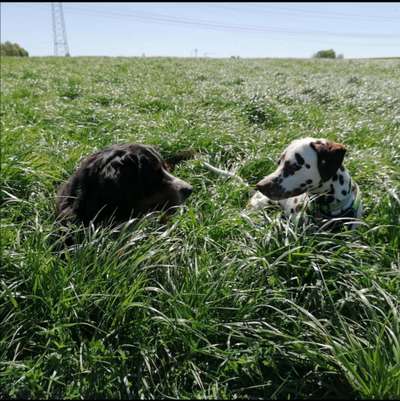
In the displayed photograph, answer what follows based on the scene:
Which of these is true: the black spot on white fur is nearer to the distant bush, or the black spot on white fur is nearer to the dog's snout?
the dog's snout

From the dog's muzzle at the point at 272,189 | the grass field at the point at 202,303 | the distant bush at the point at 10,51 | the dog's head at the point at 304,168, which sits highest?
the distant bush at the point at 10,51

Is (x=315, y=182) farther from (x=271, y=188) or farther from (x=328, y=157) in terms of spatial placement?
(x=271, y=188)

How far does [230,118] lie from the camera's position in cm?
664

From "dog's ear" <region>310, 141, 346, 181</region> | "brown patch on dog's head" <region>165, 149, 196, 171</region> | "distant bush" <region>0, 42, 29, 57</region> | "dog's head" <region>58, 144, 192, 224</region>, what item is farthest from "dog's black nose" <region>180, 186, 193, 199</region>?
"distant bush" <region>0, 42, 29, 57</region>

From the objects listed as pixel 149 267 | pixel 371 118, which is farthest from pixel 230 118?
pixel 149 267

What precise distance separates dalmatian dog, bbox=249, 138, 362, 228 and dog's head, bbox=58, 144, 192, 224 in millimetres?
825

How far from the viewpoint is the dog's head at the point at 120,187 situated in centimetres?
310

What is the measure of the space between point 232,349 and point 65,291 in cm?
103

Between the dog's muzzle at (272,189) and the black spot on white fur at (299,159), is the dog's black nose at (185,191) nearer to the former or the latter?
the dog's muzzle at (272,189)

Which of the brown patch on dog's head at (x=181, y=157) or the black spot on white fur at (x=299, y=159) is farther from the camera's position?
the brown patch on dog's head at (x=181, y=157)

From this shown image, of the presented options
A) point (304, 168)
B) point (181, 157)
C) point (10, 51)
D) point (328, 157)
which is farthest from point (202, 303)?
point (10, 51)

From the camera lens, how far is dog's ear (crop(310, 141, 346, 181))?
10.3ft

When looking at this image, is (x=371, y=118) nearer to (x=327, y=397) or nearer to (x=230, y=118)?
(x=230, y=118)

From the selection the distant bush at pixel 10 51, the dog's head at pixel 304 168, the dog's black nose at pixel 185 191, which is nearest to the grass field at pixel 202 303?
the dog's black nose at pixel 185 191
